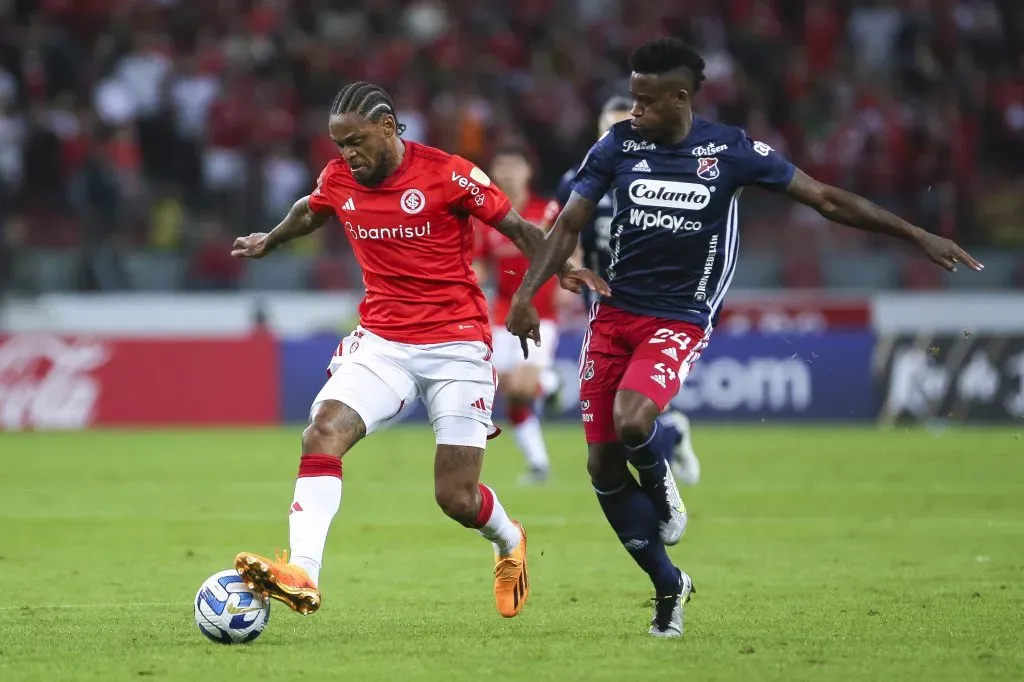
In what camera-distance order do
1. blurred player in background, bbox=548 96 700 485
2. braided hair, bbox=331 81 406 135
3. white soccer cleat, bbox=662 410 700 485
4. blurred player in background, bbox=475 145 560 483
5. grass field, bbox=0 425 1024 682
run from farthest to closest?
1. blurred player in background, bbox=475 145 560 483
2. white soccer cleat, bbox=662 410 700 485
3. blurred player in background, bbox=548 96 700 485
4. braided hair, bbox=331 81 406 135
5. grass field, bbox=0 425 1024 682

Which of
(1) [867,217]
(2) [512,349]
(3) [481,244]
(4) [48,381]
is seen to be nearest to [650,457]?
(1) [867,217]

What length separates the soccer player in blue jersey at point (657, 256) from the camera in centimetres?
669

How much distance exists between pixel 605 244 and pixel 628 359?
2925 millimetres

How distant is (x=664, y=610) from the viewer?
265 inches

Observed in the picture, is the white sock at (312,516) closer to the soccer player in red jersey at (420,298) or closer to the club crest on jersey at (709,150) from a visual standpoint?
the soccer player in red jersey at (420,298)

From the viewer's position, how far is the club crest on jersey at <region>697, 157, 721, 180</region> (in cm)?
679

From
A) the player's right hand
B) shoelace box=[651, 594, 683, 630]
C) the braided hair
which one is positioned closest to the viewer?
shoelace box=[651, 594, 683, 630]

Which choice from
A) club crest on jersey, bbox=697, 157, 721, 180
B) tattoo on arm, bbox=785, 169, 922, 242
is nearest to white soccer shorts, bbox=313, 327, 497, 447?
club crest on jersey, bbox=697, 157, 721, 180

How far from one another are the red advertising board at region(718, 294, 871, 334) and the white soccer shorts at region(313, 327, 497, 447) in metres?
13.2

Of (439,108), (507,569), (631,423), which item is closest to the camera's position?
(631,423)

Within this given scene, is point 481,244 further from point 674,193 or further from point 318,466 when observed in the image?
point 318,466

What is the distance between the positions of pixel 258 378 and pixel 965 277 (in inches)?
349

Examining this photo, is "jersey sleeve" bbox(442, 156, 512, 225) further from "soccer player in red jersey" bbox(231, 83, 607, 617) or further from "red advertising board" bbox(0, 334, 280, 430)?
"red advertising board" bbox(0, 334, 280, 430)

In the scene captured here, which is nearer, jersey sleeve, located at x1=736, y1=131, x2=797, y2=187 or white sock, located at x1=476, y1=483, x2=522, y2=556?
jersey sleeve, located at x1=736, y1=131, x2=797, y2=187
